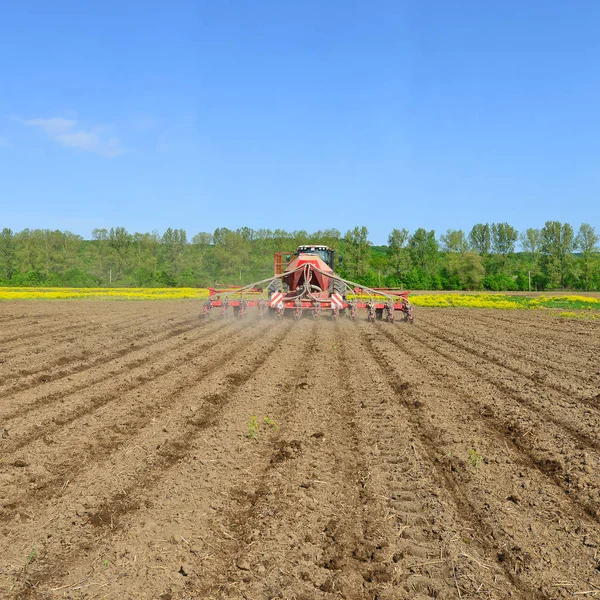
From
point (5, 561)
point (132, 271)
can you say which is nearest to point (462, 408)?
point (5, 561)

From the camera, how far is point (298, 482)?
4.71 meters

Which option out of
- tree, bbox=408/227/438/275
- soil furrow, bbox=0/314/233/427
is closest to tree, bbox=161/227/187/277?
tree, bbox=408/227/438/275

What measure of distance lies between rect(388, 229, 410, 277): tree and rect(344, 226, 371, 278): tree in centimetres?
795

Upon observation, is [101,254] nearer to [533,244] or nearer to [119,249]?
[119,249]

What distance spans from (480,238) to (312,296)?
264ft

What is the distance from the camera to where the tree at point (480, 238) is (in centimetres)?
9119

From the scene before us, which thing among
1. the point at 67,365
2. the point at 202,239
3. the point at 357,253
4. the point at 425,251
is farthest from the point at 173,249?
the point at 67,365

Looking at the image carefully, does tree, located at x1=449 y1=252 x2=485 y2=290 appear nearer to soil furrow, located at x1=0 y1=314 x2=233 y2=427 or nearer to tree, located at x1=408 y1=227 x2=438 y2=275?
tree, located at x1=408 y1=227 x2=438 y2=275

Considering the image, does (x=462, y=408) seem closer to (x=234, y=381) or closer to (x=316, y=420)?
(x=316, y=420)

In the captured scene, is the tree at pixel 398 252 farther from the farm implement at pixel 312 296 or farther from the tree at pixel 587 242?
the farm implement at pixel 312 296

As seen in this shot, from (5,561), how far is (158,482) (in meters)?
1.44

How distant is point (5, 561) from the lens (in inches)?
136

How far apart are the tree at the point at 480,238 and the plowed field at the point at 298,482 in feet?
282

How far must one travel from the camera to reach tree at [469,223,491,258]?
91.2 m
